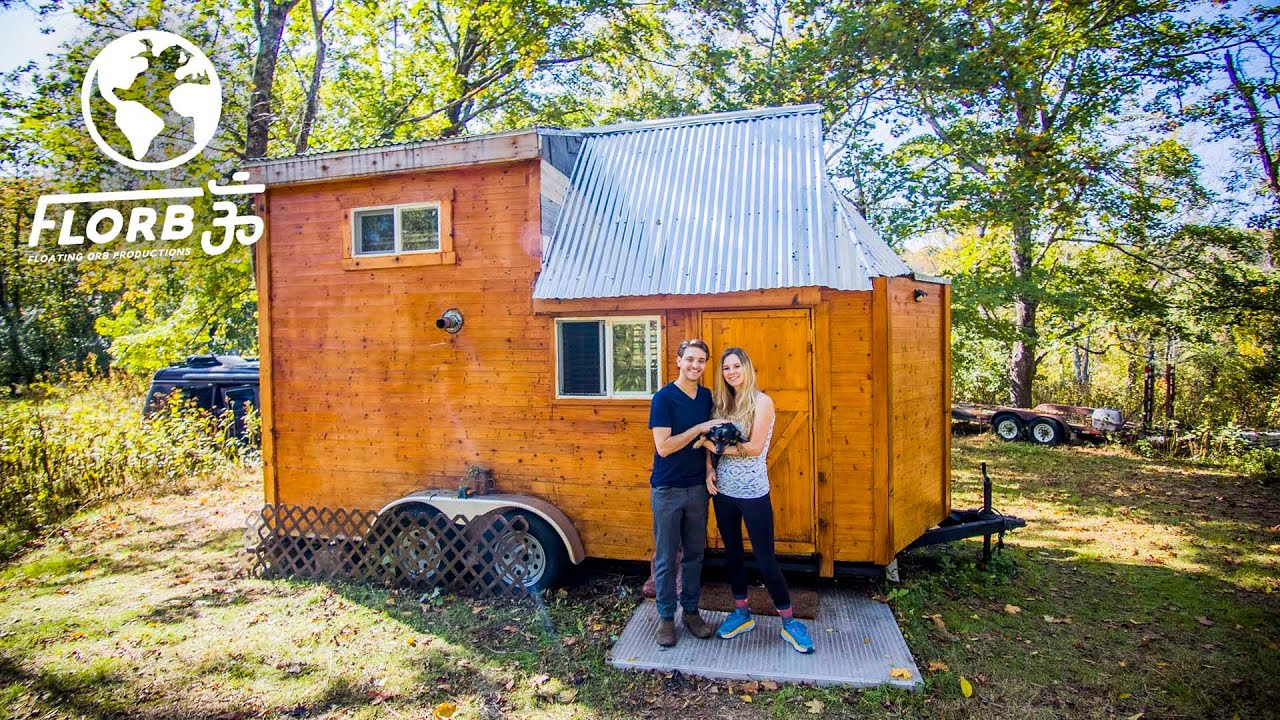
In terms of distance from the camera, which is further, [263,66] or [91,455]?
[263,66]

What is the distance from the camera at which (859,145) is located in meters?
15.0

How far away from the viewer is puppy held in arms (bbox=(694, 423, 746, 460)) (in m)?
4.31

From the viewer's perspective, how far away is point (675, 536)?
14.9 ft

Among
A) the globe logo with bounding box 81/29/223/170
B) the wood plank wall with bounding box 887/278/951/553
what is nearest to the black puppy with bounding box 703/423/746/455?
the wood plank wall with bounding box 887/278/951/553

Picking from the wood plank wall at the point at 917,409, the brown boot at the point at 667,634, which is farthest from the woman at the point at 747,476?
the wood plank wall at the point at 917,409

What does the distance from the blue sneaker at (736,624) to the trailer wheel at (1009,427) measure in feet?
39.4

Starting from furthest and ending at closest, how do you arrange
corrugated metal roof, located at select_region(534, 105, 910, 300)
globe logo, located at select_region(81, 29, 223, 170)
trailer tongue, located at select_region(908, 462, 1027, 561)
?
globe logo, located at select_region(81, 29, 223, 170) < trailer tongue, located at select_region(908, 462, 1027, 561) < corrugated metal roof, located at select_region(534, 105, 910, 300)

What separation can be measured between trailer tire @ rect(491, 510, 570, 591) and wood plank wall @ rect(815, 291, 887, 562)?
8.23 feet

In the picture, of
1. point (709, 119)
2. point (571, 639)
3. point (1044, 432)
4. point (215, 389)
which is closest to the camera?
point (571, 639)

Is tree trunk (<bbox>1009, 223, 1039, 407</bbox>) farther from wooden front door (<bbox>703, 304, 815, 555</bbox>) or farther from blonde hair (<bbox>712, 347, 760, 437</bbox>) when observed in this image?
blonde hair (<bbox>712, 347, 760, 437</bbox>)

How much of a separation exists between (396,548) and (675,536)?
10.4ft

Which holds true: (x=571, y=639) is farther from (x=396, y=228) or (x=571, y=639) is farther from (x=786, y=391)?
(x=396, y=228)

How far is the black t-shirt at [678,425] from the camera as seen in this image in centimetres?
441

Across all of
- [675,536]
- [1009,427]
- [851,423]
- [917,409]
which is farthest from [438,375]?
[1009,427]
